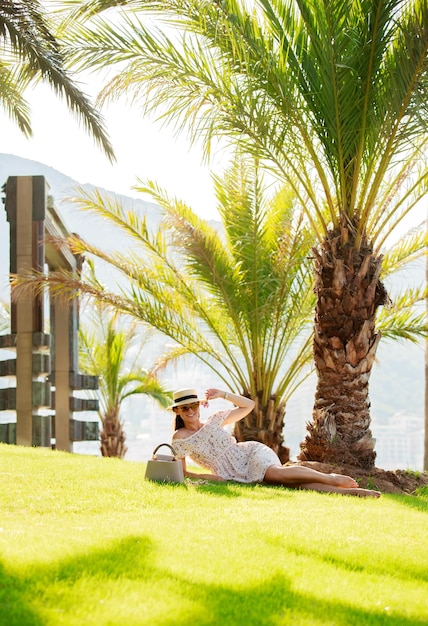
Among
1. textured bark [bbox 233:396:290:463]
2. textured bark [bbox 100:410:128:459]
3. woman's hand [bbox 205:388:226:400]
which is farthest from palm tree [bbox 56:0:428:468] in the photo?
textured bark [bbox 100:410:128:459]

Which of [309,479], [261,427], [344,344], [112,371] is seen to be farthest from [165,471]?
[112,371]

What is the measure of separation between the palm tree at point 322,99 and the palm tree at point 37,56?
1.91ft

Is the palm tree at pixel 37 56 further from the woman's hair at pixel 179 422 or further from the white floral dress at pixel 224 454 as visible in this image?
the white floral dress at pixel 224 454

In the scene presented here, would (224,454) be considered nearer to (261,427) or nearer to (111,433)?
(261,427)

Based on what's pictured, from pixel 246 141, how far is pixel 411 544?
6.18 metres

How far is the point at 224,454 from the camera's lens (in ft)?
26.7

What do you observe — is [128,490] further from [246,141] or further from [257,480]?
[246,141]

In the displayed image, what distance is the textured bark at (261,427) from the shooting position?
1236cm

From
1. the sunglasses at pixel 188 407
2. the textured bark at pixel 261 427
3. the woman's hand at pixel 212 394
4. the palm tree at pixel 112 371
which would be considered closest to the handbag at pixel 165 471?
the sunglasses at pixel 188 407

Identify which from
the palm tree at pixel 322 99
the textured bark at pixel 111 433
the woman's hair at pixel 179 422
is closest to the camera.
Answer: the woman's hair at pixel 179 422

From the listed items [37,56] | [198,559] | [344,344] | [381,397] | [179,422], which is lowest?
[381,397]

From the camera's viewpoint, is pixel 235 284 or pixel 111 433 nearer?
pixel 235 284

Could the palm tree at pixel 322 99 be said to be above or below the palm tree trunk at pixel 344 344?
above

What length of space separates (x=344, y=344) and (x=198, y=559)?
6.27 m
